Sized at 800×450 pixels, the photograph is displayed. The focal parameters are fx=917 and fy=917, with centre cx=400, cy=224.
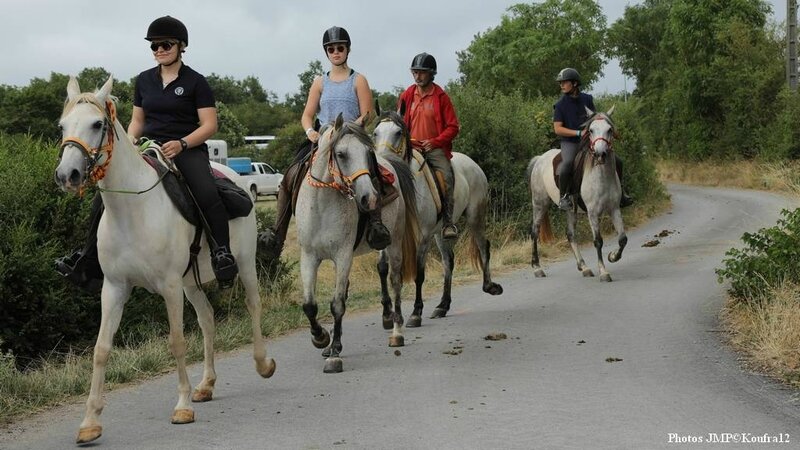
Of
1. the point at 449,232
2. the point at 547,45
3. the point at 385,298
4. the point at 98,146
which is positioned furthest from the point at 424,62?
the point at 547,45

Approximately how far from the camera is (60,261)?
6648mm

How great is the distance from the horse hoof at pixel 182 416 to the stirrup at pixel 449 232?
5413 millimetres

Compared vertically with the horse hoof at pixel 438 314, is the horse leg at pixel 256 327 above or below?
above

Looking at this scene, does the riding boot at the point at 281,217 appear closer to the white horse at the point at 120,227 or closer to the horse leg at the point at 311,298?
the horse leg at the point at 311,298

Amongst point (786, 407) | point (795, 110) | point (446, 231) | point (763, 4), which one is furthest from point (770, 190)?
point (786, 407)

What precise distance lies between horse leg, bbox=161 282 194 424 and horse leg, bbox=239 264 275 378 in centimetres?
102

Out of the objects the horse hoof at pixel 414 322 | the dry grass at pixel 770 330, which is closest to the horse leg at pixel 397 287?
the horse hoof at pixel 414 322

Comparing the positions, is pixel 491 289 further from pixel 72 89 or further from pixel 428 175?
pixel 72 89

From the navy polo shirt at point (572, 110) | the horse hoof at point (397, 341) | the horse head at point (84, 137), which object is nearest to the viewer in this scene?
the horse head at point (84, 137)

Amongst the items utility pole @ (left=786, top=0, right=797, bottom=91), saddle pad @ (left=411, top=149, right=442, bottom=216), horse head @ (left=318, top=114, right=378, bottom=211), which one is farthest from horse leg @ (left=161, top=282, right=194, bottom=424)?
utility pole @ (left=786, top=0, right=797, bottom=91)

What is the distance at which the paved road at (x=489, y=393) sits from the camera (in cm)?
582

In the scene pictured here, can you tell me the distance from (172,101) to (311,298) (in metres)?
2.29

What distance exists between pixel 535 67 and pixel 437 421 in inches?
2287

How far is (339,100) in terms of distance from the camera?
9219 millimetres
